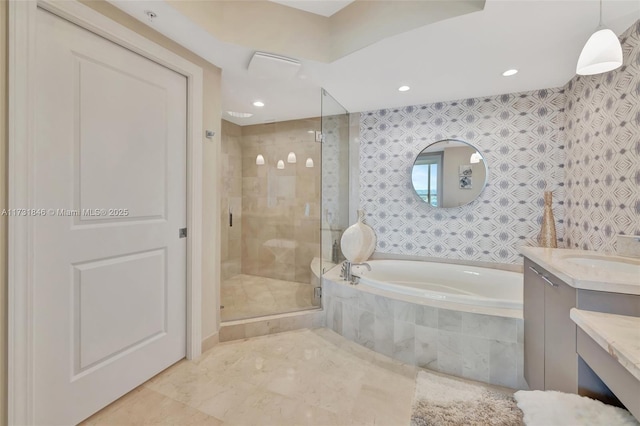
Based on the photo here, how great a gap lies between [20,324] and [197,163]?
47.6 inches

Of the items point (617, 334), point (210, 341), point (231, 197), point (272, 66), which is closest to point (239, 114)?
point (231, 197)

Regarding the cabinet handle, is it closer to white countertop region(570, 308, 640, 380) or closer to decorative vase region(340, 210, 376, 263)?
white countertop region(570, 308, 640, 380)

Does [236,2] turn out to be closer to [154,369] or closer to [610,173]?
[154,369]

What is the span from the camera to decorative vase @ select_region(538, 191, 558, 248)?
235 centimetres

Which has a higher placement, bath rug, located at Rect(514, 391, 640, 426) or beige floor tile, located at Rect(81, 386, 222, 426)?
bath rug, located at Rect(514, 391, 640, 426)

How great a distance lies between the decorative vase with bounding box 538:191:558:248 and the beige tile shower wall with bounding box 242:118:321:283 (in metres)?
2.21

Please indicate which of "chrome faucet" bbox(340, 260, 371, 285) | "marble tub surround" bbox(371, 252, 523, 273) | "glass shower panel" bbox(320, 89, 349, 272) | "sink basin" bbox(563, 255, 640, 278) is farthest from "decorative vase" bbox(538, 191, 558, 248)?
"glass shower panel" bbox(320, 89, 349, 272)

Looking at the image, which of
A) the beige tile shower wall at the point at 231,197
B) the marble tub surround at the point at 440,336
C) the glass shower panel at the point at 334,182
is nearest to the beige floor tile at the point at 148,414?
the marble tub surround at the point at 440,336

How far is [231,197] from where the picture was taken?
3.59 meters

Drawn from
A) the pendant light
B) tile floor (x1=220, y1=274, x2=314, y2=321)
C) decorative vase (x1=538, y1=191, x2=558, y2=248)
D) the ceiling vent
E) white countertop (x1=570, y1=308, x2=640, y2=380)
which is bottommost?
tile floor (x1=220, y1=274, x2=314, y2=321)

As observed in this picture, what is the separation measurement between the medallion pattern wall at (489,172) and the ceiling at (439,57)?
0.18 m

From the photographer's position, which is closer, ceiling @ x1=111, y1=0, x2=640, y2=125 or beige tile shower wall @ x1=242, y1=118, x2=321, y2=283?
ceiling @ x1=111, y1=0, x2=640, y2=125

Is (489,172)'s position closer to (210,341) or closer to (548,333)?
(548,333)

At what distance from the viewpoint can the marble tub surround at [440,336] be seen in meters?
1.68
